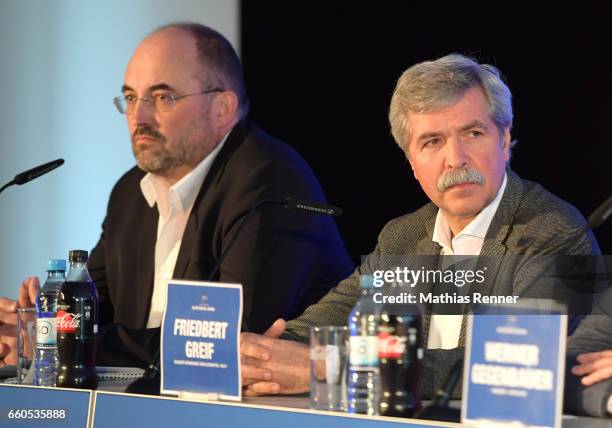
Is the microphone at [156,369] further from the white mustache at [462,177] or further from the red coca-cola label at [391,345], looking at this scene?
the red coca-cola label at [391,345]

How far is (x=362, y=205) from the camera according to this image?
3521 millimetres

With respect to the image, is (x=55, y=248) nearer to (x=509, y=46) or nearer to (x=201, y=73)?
(x=201, y=73)

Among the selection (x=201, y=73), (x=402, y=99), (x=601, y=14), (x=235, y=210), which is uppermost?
(x=601, y=14)

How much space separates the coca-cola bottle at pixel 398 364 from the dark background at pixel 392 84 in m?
1.60

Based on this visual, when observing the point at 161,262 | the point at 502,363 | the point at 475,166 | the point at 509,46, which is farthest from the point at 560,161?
the point at 502,363

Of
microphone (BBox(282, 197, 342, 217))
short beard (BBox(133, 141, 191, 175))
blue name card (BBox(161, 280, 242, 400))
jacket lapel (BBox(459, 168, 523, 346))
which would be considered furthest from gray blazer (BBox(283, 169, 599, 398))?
short beard (BBox(133, 141, 191, 175))

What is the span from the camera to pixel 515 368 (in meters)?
1.23

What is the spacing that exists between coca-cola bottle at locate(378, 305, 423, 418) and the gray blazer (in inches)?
12.2

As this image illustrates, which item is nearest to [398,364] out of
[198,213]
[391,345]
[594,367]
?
[391,345]

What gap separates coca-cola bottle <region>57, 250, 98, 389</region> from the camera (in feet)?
5.99

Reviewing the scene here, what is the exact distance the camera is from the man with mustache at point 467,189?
77.9 inches

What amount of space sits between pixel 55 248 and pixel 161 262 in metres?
1.43

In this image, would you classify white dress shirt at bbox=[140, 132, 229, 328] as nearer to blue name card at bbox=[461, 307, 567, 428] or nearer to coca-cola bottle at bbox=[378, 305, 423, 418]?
coca-cola bottle at bbox=[378, 305, 423, 418]

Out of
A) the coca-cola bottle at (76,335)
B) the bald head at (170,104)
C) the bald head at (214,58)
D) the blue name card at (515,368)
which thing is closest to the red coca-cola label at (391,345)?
the blue name card at (515,368)
